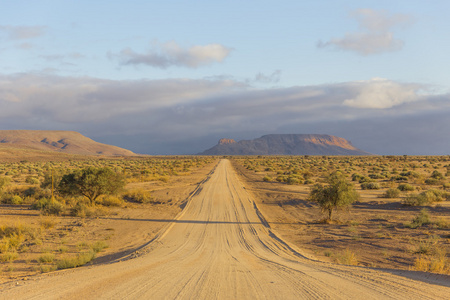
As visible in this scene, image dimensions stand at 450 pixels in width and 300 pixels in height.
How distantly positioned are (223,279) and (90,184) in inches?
753

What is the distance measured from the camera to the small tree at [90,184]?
981 inches

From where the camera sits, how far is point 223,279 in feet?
28.4

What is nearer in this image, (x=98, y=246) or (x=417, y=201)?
(x=98, y=246)

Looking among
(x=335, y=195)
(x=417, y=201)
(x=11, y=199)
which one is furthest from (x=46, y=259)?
(x=417, y=201)

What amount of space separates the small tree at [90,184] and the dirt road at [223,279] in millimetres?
12698

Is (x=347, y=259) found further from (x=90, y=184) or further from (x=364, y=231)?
(x=90, y=184)

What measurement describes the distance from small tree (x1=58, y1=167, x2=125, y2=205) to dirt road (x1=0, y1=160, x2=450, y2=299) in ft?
41.7

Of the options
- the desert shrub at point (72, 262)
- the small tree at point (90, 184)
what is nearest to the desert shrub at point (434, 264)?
the desert shrub at point (72, 262)

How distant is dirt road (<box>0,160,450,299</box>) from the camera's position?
748 centimetres

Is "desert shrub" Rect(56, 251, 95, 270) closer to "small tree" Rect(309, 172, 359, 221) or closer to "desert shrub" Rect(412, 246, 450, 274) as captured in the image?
"desert shrub" Rect(412, 246, 450, 274)

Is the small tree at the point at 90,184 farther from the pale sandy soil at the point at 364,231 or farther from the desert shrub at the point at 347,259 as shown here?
the desert shrub at the point at 347,259

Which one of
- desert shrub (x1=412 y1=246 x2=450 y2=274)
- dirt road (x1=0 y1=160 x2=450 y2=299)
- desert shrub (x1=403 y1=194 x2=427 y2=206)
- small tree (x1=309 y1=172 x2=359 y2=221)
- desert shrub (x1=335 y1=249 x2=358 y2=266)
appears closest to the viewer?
dirt road (x1=0 y1=160 x2=450 y2=299)

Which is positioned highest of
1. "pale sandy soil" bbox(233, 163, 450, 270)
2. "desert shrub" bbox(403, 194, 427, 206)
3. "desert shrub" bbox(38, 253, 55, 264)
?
"desert shrub" bbox(403, 194, 427, 206)

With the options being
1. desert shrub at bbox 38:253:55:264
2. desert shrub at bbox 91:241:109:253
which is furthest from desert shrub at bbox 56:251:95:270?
desert shrub at bbox 91:241:109:253
